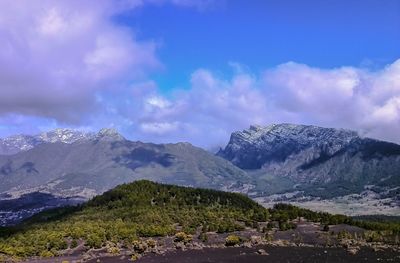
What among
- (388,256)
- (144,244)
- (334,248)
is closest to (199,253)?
(144,244)

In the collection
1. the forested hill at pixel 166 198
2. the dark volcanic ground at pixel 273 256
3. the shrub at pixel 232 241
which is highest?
the forested hill at pixel 166 198

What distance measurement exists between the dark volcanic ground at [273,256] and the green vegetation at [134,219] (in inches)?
712

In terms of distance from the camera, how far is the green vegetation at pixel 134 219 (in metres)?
126

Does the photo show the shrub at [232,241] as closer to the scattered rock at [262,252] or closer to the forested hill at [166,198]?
the scattered rock at [262,252]

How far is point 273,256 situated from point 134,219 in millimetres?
63806

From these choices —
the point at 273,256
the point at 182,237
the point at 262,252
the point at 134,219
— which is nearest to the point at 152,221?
the point at 134,219

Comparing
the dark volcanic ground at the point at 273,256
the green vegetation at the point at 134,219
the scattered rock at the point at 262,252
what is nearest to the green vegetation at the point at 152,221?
the green vegetation at the point at 134,219

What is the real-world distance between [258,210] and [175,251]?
5758 centimetres

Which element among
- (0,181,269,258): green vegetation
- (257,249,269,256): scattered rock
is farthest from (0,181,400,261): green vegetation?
(257,249,269,256): scattered rock

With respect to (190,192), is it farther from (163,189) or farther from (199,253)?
(199,253)

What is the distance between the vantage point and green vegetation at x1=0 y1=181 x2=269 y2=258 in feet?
412

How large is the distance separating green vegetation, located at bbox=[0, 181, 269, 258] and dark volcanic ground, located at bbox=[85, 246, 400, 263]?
18085 mm

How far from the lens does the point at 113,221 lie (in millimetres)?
144625

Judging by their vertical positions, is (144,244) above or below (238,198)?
below
